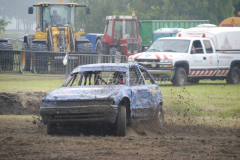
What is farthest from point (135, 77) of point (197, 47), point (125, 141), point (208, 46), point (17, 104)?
point (208, 46)

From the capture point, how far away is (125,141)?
7.20 m

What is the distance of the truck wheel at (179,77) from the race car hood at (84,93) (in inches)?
402

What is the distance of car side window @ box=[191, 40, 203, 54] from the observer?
1873 centimetres

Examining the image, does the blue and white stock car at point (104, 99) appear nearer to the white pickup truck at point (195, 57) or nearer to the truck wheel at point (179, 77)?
the white pickup truck at point (195, 57)

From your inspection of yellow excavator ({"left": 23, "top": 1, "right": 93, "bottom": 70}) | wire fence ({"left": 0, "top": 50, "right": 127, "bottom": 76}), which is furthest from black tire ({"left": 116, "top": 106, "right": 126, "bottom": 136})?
yellow excavator ({"left": 23, "top": 1, "right": 93, "bottom": 70})

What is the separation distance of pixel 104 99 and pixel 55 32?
1741 centimetres

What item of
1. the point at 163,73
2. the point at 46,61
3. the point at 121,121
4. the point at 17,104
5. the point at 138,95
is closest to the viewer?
the point at 121,121

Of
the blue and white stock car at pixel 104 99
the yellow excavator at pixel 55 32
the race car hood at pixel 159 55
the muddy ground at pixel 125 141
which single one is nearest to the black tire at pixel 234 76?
the race car hood at pixel 159 55

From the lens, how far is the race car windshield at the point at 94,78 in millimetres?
8692

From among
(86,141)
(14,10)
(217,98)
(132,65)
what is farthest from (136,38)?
(14,10)

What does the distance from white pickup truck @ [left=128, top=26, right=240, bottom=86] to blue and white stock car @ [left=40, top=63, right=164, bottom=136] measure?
8356 millimetres

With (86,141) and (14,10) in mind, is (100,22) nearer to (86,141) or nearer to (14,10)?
(86,141)

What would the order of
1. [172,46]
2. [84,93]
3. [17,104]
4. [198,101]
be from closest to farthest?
[84,93]
[17,104]
[198,101]
[172,46]

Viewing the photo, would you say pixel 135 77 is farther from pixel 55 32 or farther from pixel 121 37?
pixel 121 37
